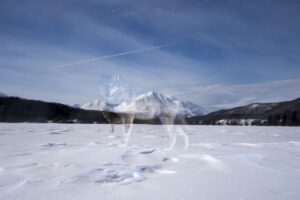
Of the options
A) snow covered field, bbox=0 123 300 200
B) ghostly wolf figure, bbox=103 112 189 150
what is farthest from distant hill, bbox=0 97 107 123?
snow covered field, bbox=0 123 300 200

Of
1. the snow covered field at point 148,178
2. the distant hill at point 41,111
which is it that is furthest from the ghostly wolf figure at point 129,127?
the distant hill at point 41,111

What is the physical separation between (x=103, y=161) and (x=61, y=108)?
90.9 metres

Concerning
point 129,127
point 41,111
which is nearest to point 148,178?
point 129,127

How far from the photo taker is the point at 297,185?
3.57 m

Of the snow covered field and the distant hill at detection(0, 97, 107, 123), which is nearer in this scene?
the snow covered field

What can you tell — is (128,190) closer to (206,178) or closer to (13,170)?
(206,178)

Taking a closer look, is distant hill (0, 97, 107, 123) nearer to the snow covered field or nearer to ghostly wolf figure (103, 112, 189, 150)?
ghostly wolf figure (103, 112, 189, 150)

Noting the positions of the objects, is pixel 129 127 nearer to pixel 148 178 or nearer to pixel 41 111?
pixel 148 178

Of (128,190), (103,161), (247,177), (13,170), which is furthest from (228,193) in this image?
(13,170)

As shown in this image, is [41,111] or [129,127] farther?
[41,111]

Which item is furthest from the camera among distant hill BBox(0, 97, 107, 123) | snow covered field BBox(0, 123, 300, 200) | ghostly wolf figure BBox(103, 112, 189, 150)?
distant hill BBox(0, 97, 107, 123)

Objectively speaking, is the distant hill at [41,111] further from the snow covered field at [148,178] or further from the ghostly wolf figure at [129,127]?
the snow covered field at [148,178]

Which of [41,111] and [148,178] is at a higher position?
[41,111]

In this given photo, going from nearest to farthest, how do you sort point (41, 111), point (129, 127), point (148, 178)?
point (148, 178) < point (129, 127) < point (41, 111)
